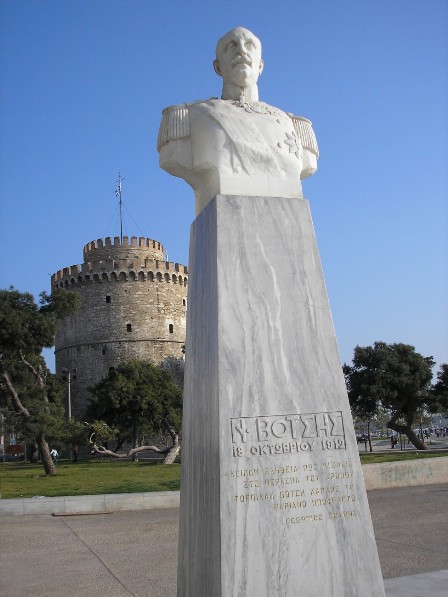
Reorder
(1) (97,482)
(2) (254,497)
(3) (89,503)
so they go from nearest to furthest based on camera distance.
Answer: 1. (2) (254,497)
2. (3) (89,503)
3. (1) (97,482)

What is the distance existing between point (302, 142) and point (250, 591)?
2.71 metres

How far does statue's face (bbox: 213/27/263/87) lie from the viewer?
4.05 m

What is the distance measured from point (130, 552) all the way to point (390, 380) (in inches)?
919

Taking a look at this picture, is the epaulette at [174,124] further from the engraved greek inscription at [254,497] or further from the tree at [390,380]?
the tree at [390,380]

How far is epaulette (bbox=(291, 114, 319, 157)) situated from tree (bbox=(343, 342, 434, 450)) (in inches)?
967

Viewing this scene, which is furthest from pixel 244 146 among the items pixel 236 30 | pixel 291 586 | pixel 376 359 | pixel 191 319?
pixel 376 359

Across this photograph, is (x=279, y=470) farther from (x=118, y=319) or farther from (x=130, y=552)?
(x=118, y=319)

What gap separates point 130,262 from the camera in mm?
43844

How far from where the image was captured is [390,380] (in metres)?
28.1

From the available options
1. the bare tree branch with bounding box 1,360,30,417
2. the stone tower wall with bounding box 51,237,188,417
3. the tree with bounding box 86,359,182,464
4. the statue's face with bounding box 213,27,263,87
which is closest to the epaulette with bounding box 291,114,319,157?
the statue's face with bounding box 213,27,263,87

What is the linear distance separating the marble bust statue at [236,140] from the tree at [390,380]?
81.6 feet

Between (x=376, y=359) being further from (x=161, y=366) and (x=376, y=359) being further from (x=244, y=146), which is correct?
(x=244, y=146)

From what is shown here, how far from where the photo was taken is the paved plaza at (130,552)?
15.8 feet

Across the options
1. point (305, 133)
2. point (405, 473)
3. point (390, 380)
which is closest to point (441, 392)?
point (390, 380)
